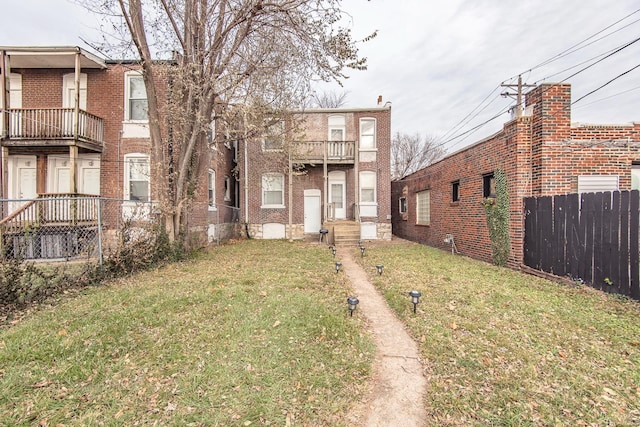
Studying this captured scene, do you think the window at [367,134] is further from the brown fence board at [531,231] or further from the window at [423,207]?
the brown fence board at [531,231]

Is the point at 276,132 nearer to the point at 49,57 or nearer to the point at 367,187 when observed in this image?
the point at 367,187

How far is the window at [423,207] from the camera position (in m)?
13.4

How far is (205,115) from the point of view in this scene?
8.30m

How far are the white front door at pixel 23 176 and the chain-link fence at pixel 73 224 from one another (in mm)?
1036

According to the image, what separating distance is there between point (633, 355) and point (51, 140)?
14634mm

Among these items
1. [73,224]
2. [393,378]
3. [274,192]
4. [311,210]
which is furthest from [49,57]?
[393,378]

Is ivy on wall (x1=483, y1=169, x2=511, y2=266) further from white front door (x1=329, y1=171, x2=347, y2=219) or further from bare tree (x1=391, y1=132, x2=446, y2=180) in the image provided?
bare tree (x1=391, y1=132, x2=446, y2=180)

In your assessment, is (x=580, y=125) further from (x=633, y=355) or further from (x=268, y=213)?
(x=268, y=213)

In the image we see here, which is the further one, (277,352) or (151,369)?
(277,352)

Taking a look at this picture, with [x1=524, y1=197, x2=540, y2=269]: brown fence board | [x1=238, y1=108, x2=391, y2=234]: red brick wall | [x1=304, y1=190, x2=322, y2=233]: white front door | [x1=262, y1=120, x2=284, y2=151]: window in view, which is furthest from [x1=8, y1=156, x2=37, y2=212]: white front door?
[x1=524, y1=197, x2=540, y2=269]: brown fence board

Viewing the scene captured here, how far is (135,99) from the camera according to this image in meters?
11.2

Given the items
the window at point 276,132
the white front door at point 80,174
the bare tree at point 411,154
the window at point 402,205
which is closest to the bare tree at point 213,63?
the window at point 276,132

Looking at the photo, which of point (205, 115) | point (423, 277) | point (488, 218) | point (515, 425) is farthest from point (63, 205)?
point (488, 218)

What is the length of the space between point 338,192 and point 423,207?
14.5 feet
